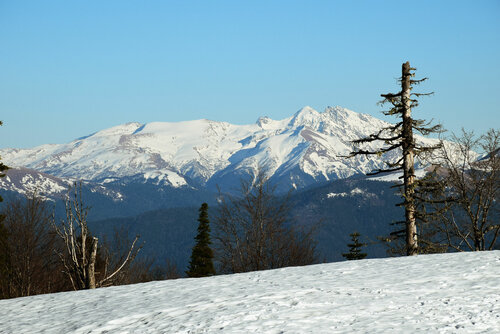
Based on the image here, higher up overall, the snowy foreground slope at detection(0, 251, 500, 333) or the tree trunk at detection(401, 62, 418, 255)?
the tree trunk at detection(401, 62, 418, 255)

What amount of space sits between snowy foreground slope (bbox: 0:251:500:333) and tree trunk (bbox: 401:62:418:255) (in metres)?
7.73

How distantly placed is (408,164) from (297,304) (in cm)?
1366

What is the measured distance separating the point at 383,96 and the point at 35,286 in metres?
22.3

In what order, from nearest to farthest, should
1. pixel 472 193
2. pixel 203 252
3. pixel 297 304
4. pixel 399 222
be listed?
pixel 297 304, pixel 399 222, pixel 472 193, pixel 203 252

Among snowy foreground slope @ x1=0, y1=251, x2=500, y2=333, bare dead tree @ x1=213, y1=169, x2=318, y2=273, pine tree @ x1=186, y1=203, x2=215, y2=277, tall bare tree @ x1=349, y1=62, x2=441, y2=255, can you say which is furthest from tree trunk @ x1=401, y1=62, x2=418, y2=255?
pine tree @ x1=186, y1=203, x2=215, y2=277

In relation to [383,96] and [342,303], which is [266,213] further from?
[342,303]

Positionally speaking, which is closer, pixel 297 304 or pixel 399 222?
pixel 297 304

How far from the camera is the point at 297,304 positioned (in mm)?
9984

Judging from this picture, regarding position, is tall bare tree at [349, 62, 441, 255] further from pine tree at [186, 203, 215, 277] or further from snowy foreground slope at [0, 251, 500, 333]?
pine tree at [186, 203, 215, 277]

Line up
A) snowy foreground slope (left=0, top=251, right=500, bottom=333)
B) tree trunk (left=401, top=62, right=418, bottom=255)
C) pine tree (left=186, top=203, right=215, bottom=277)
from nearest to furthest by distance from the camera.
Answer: snowy foreground slope (left=0, top=251, right=500, bottom=333) < tree trunk (left=401, top=62, right=418, bottom=255) < pine tree (left=186, top=203, right=215, bottom=277)

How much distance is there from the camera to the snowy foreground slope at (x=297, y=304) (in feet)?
28.7

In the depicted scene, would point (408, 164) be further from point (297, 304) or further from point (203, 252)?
point (203, 252)

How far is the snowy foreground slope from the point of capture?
344 inches

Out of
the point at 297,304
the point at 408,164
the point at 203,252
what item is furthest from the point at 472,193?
the point at 203,252
